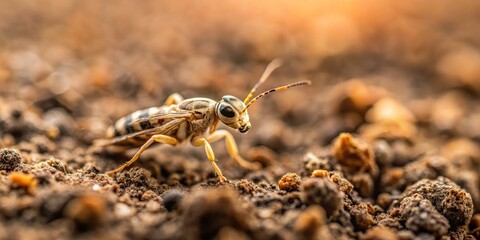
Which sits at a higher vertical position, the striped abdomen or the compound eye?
the compound eye

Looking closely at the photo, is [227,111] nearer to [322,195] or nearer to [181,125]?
[181,125]

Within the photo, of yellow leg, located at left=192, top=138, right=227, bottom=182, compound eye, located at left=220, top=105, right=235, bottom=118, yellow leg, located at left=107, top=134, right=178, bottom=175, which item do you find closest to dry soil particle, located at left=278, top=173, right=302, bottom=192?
yellow leg, located at left=192, top=138, right=227, bottom=182

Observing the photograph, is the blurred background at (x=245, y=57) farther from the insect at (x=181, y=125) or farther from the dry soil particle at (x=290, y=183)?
the dry soil particle at (x=290, y=183)

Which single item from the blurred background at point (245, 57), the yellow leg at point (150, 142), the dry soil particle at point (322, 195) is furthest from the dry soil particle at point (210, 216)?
the blurred background at point (245, 57)

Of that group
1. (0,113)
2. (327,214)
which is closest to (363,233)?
(327,214)

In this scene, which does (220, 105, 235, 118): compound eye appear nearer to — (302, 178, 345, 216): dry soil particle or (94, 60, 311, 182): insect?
(94, 60, 311, 182): insect

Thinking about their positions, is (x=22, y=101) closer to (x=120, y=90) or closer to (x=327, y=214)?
(x=120, y=90)

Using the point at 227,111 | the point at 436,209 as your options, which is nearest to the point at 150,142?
the point at 227,111
